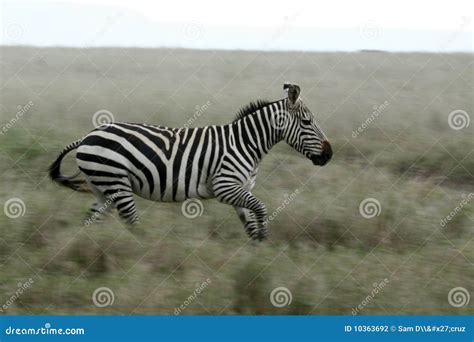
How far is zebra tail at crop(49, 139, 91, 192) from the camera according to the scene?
10911mm

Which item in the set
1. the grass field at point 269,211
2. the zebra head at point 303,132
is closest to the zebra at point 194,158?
the zebra head at point 303,132

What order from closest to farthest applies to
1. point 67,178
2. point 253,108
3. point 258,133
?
point 258,133, point 253,108, point 67,178

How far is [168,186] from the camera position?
10508 mm

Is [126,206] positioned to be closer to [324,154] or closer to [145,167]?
[145,167]

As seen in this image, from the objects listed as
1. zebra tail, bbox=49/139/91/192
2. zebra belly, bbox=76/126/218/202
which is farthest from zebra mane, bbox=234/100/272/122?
zebra tail, bbox=49/139/91/192

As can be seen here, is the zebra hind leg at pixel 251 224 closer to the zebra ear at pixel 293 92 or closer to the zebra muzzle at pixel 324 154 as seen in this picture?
the zebra muzzle at pixel 324 154

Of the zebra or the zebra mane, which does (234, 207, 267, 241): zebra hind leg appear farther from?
the zebra mane

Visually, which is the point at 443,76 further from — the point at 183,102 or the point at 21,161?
the point at 21,161

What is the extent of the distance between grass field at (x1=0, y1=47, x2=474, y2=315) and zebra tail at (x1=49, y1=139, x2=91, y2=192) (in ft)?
1.17

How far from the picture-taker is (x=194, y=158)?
1052cm

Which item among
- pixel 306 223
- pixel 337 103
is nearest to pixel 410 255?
pixel 306 223

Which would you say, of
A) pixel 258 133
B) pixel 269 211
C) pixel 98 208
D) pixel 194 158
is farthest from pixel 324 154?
pixel 98 208

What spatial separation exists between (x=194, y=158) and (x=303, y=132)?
5.53 ft

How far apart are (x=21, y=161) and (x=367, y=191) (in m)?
6.43
